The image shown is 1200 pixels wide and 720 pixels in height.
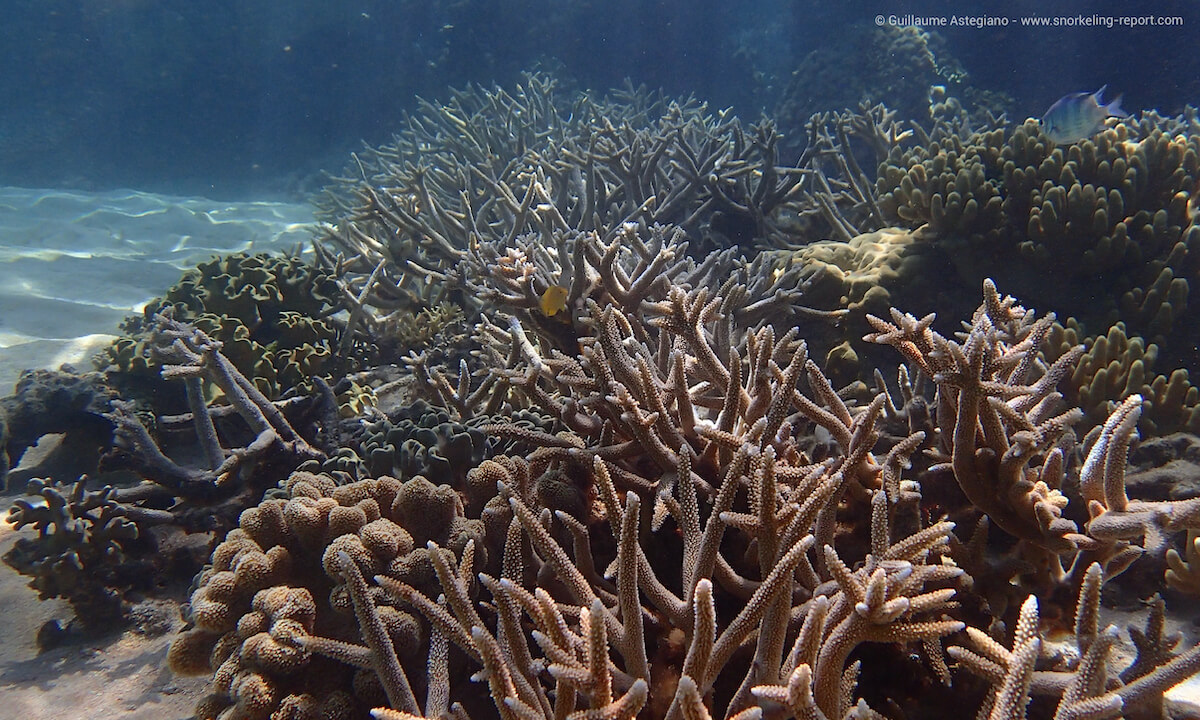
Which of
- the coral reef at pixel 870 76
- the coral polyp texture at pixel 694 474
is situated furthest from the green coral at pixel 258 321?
the coral reef at pixel 870 76

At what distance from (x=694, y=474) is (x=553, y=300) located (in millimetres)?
1634

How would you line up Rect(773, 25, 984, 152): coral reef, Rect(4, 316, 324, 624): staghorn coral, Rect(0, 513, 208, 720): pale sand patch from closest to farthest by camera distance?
Rect(0, 513, 208, 720): pale sand patch
Rect(4, 316, 324, 624): staghorn coral
Rect(773, 25, 984, 152): coral reef

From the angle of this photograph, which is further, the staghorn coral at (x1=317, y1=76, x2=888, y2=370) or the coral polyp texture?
the staghorn coral at (x1=317, y1=76, x2=888, y2=370)

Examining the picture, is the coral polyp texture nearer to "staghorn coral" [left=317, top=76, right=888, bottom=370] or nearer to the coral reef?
"staghorn coral" [left=317, top=76, right=888, bottom=370]

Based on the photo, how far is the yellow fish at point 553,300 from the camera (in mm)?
3292

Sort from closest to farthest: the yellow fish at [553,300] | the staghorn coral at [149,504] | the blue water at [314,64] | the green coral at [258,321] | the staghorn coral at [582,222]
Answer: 1. the staghorn coral at [149,504]
2. the yellow fish at [553,300]
3. the staghorn coral at [582,222]
4. the green coral at [258,321]
5. the blue water at [314,64]

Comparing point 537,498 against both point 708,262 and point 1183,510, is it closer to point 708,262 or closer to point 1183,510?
point 1183,510

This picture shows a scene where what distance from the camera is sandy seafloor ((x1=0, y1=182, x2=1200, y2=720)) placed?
222 cm

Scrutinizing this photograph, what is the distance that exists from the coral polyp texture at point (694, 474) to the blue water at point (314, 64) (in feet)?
42.0

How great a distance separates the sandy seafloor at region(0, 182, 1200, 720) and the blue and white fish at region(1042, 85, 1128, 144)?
11.8 ft

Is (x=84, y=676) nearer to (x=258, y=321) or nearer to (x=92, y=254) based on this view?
(x=258, y=321)

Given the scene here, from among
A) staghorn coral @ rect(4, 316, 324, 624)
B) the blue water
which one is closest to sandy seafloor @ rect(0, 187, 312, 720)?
staghorn coral @ rect(4, 316, 324, 624)

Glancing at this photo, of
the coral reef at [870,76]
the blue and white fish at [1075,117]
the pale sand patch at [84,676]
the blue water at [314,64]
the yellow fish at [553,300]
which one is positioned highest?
the blue water at [314,64]

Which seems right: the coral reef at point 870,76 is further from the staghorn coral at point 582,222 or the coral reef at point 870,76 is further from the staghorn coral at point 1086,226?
the staghorn coral at point 1086,226
